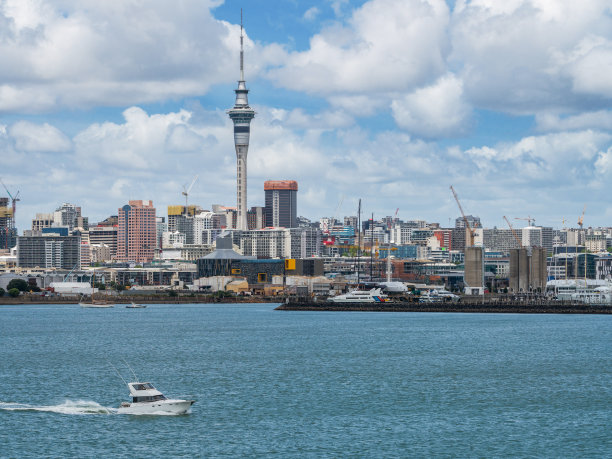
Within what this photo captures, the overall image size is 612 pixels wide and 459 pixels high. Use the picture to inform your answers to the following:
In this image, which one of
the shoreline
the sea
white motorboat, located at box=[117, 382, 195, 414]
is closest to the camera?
the sea

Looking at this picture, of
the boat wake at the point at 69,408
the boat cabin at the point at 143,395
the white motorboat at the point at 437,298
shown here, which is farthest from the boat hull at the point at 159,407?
the white motorboat at the point at 437,298

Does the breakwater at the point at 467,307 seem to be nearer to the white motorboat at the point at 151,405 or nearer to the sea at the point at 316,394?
the sea at the point at 316,394

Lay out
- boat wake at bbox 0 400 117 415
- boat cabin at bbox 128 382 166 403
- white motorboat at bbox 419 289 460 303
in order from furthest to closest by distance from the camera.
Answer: white motorboat at bbox 419 289 460 303 → boat wake at bbox 0 400 117 415 → boat cabin at bbox 128 382 166 403

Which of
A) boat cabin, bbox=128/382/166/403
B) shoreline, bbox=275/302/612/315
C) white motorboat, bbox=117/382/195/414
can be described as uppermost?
boat cabin, bbox=128/382/166/403

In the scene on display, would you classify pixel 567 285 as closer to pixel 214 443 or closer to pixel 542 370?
pixel 542 370

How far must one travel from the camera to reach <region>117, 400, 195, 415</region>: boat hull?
50.6m

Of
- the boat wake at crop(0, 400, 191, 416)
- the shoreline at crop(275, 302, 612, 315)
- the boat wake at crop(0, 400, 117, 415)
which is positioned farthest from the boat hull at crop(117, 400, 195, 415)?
the shoreline at crop(275, 302, 612, 315)

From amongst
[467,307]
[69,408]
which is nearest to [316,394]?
[69,408]

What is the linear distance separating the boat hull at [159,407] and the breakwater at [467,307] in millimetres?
105888

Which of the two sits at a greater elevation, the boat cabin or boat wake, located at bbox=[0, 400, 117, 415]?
the boat cabin

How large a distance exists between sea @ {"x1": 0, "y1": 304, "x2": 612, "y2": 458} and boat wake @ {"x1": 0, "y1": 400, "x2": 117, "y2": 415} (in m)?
0.12

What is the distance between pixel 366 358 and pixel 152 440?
3427 cm

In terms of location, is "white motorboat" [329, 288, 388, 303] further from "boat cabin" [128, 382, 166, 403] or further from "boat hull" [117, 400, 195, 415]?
"boat hull" [117, 400, 195, 415]

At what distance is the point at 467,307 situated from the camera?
156875 millimetres
